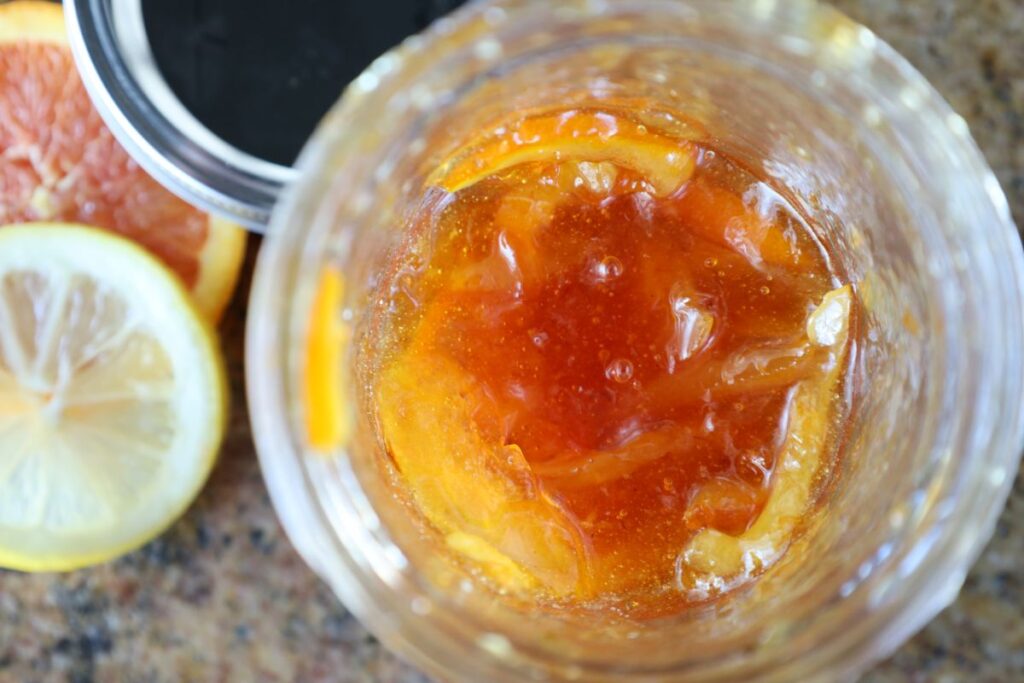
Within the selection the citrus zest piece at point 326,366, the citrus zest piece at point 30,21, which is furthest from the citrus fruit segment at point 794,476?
the citrus zest piece at point 30,21

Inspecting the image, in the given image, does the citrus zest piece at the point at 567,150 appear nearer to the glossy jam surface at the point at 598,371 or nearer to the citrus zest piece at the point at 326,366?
the glossy jam surface at the point at 598,371

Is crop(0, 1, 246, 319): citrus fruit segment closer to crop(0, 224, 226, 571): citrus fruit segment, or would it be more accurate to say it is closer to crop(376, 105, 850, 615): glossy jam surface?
crop(0, 224, 226, 571): citrus fruit segment

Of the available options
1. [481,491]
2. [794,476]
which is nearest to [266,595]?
[481,491]

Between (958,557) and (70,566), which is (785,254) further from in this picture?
(70,566)

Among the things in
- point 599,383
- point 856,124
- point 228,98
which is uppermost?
point 856,124

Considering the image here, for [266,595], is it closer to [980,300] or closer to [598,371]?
[598,371]

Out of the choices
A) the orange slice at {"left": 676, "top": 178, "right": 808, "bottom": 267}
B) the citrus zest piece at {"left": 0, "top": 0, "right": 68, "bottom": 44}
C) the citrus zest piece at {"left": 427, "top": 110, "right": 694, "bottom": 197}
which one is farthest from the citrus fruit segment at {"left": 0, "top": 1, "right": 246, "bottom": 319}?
the orange slice at {"left": 676, "top": 178, "right": 808, "bottom": 267}

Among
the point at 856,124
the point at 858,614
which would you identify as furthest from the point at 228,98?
the point at 858,614
